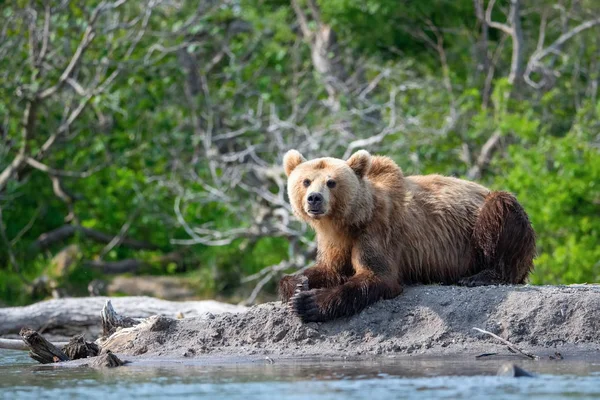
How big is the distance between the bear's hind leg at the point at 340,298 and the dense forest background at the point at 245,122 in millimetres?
7616

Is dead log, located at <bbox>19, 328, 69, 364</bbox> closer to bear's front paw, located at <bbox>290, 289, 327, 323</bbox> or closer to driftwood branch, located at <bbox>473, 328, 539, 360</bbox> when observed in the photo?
bear's front paw, located at <bbox>290, 289, 327, 323</bbox>

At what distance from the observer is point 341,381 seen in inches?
298

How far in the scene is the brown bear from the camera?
9.10 meters

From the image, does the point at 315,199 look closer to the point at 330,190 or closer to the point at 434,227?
the point at 330,190

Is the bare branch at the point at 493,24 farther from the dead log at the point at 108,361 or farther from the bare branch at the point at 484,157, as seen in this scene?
the dead log at the point at 108,361

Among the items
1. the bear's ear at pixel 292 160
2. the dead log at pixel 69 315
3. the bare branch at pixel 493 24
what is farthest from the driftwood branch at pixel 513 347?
the bare branch at pixel 493 24

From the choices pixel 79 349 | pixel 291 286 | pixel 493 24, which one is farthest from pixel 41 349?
pixel 493 24

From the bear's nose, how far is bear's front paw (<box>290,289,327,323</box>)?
74 centimetres

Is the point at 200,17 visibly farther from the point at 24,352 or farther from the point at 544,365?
the point at 544,365

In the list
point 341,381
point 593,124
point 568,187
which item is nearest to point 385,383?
point 341,381

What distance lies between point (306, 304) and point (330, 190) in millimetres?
954

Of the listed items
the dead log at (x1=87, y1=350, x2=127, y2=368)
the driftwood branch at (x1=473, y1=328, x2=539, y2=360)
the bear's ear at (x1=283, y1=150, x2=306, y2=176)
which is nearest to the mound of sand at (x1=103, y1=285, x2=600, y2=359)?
the driftwood branch at (x1=473, y1=328, x2=539, y2=360)

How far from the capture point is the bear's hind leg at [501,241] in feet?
31.7

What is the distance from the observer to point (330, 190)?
29.8 feet
